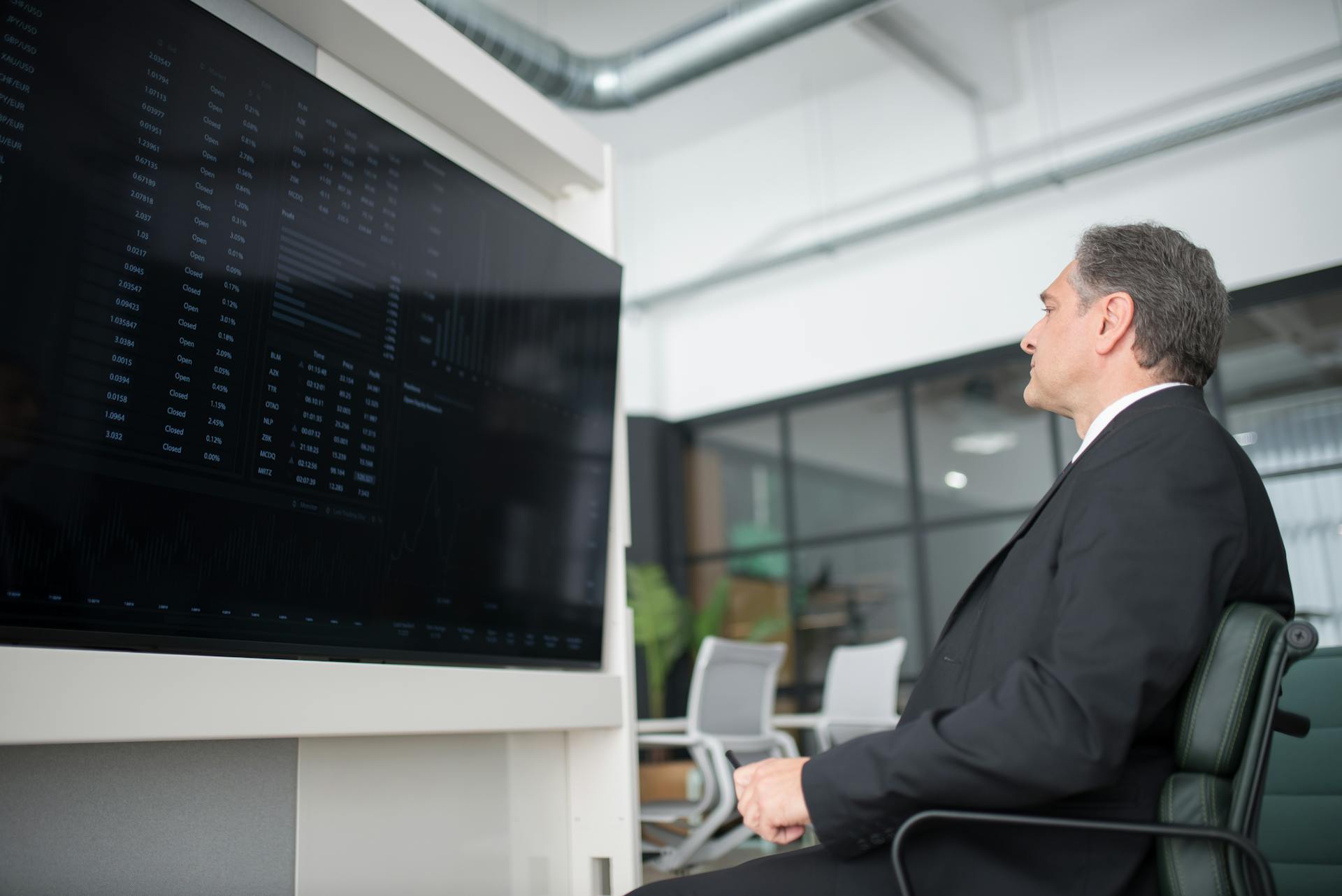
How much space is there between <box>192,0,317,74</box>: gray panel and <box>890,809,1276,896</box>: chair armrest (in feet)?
5.79

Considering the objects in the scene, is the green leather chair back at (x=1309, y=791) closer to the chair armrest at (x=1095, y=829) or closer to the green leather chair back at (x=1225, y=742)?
the green leather chair back at (x=1225, y=742)

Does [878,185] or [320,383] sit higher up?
[878,185]

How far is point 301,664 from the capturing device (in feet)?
5.96

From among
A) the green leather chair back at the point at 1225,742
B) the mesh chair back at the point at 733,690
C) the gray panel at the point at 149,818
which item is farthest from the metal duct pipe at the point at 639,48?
the green leather chair back at the point at 1225,742

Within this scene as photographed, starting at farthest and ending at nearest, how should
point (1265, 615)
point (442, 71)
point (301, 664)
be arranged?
point (442, 71) < point (301, 664) < point (1265, 615)

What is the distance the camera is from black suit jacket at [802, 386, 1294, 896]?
129 cm

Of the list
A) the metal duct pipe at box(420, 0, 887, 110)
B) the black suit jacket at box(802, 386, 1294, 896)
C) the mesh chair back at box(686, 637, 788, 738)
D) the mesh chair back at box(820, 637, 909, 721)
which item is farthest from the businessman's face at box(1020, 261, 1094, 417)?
the mesh chair back at box(820, 637, 909, 721)

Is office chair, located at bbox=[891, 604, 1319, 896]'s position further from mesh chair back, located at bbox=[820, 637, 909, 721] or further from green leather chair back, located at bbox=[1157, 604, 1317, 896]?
mesh chair back, located at bbox=[820, 637, 909, 721]

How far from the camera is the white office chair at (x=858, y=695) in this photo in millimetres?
5266

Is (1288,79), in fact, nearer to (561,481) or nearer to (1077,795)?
(561,481)

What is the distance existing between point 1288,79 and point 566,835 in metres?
5.66

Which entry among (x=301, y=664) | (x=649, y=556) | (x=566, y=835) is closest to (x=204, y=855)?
(x=301, y=664)

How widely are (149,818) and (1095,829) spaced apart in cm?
150

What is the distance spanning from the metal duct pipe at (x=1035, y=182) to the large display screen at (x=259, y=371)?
14.4ft
